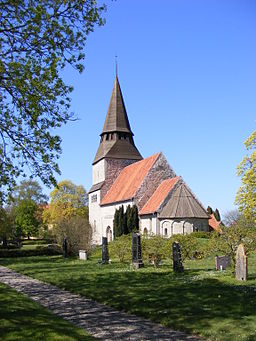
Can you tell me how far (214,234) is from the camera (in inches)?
591

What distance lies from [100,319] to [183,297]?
2720mm

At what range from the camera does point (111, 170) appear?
1860 inches

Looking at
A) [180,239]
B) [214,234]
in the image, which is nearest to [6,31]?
[214,234]

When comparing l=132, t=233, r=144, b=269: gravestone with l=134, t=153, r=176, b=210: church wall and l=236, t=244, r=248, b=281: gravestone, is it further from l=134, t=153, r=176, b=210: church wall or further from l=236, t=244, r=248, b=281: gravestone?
l=134, t=153, r=176, b=210: church wall

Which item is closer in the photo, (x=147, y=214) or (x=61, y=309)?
(x=61, y=309)

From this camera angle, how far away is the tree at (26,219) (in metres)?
58.2

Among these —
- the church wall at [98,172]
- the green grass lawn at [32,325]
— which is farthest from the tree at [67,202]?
the green grass lawn at [32,325]

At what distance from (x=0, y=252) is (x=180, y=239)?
20275mm

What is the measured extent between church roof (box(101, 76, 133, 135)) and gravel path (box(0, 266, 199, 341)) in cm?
3643

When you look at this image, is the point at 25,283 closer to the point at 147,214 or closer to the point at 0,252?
the point at 0,252

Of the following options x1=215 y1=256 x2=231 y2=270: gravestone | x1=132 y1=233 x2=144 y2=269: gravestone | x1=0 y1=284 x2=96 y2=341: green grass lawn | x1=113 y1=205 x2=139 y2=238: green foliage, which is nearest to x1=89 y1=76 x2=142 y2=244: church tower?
x1=113 y1=205 x2=139 y2=238: green foliage

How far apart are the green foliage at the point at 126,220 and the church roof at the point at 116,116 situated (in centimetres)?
1167

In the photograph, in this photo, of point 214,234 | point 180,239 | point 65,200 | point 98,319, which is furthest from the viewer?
point 65,200

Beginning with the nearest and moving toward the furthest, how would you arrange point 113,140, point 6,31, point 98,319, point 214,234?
point 98,319 < point 6,31 < point 214,234 < point 113,140
